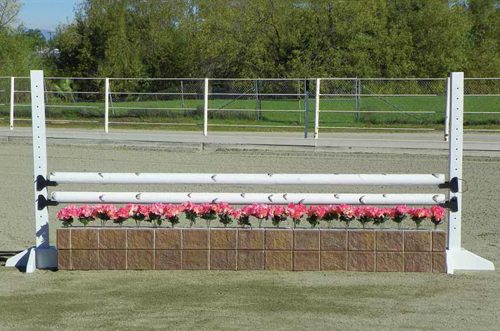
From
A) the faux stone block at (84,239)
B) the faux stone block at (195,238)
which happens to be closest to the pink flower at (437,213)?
the faux stone block at (195,238)

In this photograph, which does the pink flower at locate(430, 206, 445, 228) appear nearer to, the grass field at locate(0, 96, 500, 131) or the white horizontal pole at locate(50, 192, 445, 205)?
the white horizontal pole at locate(50, 192, 445, 205)

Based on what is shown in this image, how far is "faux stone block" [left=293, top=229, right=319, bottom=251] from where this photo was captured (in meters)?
7.80

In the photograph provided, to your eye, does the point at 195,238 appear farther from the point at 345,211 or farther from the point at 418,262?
the point at 418,262

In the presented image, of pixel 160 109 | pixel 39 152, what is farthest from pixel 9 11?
pixel 39 152

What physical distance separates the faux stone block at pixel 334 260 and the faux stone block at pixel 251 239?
1.82 ft

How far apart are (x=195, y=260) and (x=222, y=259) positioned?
0.78 feet

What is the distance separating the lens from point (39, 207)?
8.02 metres

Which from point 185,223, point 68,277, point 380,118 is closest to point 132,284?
point 68,277

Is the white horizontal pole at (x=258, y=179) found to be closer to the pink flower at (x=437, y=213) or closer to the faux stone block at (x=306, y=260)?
the pink flower at (x=437, y=213)

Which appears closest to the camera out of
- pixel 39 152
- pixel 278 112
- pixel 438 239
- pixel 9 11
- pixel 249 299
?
pixel 249 299

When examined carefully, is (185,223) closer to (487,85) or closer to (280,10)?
(487,85)

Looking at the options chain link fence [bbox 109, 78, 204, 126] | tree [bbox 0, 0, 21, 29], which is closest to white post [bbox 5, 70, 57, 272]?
chain link fence [bbox 109, 78, 204, 126]

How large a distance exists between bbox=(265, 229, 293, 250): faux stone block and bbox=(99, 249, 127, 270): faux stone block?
1273 mm

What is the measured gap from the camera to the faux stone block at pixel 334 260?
25.8ft
